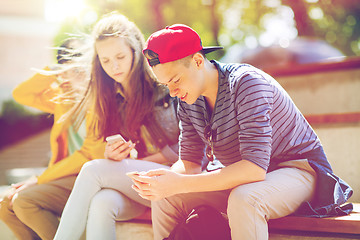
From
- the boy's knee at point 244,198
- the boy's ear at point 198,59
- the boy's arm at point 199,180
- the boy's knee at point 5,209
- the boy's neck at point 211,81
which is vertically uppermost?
the boy's ear at point 198,59

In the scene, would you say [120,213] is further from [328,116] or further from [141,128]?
[328,116]

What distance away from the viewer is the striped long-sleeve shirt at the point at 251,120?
2.05 m

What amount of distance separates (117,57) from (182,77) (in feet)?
3.41

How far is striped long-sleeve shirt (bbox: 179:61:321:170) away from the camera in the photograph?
6.74 feet

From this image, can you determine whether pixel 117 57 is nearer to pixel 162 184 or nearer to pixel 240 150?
pixel 162 184

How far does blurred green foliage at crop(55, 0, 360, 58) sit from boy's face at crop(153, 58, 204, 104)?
41.8 feet

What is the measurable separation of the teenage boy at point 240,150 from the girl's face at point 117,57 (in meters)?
0.82

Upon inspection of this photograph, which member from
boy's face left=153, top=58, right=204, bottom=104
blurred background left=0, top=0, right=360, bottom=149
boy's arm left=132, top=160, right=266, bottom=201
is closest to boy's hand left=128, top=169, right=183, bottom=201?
boy's arm left=132, top=160, right=266, bottom=201

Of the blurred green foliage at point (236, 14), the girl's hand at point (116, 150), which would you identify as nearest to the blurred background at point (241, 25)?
the blurred green foliage at point (236, 14)

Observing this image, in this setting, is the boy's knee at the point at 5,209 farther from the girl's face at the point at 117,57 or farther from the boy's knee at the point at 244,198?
the boy's knee at the point at 244,198

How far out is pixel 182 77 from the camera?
218 centimetres

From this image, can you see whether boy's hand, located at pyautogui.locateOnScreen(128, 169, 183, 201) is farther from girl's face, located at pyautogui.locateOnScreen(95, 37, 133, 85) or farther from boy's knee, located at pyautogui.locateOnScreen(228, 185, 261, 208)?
girl's face, located at pyautogui.locateOnScreen(95, 37, 133, 85)

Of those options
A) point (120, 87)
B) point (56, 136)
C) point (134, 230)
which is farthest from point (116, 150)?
point (56, 136)

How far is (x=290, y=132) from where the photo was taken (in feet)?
7.50
